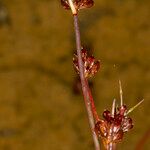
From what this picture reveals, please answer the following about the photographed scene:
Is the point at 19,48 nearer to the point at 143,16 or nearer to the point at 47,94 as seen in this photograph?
the point at 47,94

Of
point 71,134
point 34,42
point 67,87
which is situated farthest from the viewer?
point 34,42

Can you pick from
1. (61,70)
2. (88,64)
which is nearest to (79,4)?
(88,64)

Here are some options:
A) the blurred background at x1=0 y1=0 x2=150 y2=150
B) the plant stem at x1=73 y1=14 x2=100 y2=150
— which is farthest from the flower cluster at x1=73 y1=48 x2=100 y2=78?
the blurred background at x1=0 y1=0 x2=150 y2=150

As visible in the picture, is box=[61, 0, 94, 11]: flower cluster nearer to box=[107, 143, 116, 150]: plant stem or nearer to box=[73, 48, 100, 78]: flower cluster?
box=[73, 48, 100, 78]: flower cluster

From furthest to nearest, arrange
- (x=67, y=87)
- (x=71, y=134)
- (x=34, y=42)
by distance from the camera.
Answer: (x=34, y=42) → (x=67, y=87) → (x=71, y=134)

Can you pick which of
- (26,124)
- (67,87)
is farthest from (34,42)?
(26,124)
